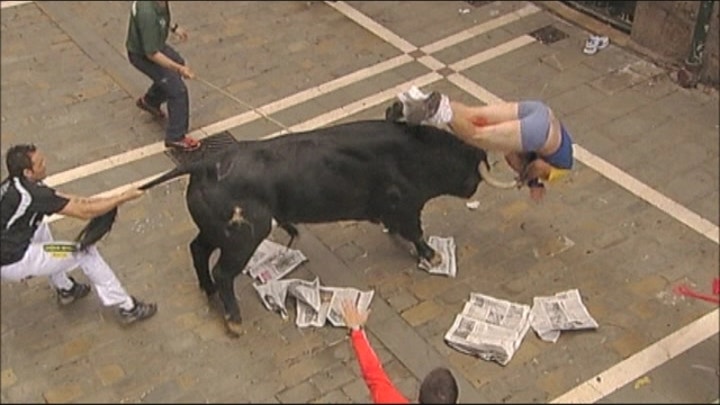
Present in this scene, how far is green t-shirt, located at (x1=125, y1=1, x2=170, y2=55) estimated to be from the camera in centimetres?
789

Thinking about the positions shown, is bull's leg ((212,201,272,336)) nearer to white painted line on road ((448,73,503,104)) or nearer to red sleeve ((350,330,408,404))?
red sleeve ((350,330,408,404))

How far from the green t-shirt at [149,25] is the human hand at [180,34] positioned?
44.8 inches

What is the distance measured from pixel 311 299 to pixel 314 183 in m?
0.88

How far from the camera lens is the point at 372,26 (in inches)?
398

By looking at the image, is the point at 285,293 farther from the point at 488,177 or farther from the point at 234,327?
the point at 488,177

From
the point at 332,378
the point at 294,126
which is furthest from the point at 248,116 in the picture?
the point at 332,378

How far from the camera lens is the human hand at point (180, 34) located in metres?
9.26

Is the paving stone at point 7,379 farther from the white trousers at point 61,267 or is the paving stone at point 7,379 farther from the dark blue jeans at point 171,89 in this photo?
the dark blue jeans at point 171,89

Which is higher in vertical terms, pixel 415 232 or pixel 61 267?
pixel 61 267

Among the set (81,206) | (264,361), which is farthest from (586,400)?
(81,206)

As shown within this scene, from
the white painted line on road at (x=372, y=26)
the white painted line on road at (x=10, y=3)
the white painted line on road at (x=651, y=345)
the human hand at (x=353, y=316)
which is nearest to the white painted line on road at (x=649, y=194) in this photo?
the white painted line on road at (x=651, y=345)

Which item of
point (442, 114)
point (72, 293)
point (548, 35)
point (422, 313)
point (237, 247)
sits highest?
point (442, 114)

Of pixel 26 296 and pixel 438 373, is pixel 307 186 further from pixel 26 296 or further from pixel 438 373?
pixel 26 296

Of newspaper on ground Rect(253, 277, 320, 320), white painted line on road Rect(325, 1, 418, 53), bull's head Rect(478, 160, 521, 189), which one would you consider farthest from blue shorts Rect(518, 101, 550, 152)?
white painted line on road Rect(325, 1, 418, 53)
